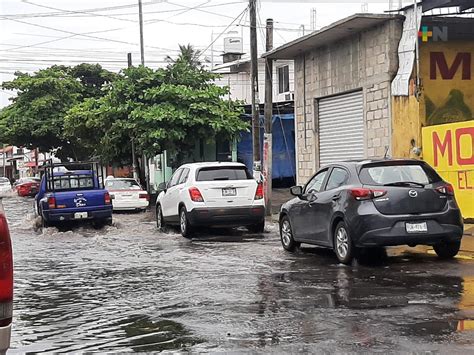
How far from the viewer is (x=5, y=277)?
421 centimetres

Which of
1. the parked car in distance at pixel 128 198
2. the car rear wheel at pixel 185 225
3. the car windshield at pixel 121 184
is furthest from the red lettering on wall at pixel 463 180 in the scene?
the car windshield at pixel 121 184

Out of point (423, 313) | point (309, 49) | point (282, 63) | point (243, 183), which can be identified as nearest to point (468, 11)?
point (309, 49)

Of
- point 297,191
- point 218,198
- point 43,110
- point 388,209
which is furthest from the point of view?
point 43,110

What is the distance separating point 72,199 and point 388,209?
11.3 meters

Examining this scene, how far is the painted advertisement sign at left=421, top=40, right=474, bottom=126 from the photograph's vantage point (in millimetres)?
17500

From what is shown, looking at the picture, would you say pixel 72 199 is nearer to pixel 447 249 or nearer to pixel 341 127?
pixel 341 127

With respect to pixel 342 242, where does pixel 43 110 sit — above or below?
above

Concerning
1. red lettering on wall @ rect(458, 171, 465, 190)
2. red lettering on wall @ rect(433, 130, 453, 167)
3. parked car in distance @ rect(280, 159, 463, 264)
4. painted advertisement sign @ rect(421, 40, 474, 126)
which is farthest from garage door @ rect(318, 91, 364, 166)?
→ parked car in distance @ rect(280, 159, 463, 264)

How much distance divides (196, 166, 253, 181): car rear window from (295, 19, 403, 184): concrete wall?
406cm

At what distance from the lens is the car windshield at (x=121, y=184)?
2764 cm

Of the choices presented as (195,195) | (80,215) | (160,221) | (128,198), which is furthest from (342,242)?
(128,198)

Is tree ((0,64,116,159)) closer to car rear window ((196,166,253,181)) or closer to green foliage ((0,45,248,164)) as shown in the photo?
green foliage ((0,45,248,164))

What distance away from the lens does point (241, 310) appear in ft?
25.4

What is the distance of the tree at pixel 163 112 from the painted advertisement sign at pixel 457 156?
13.4m
